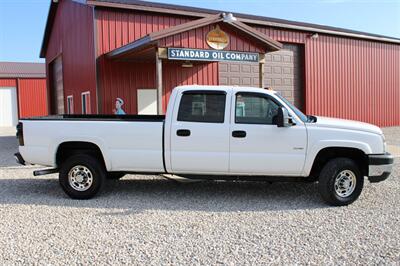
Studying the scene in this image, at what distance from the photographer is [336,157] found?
20.8 ft

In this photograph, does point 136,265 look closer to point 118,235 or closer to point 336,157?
point 118,235

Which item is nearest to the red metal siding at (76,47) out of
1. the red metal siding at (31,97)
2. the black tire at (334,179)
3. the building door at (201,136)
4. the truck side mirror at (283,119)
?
the building door at (201,136)

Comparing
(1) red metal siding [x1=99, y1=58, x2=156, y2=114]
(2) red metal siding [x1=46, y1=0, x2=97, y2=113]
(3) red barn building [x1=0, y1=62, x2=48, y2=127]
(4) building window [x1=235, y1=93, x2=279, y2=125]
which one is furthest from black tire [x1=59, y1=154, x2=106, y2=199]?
(3) red barn building [x1=0, y1=62, x2=48, y2=127]

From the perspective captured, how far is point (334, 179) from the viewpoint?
6141 millimetres

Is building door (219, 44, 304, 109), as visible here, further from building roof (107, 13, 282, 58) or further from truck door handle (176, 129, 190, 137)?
truck door handle (176, 129, 190, 137)

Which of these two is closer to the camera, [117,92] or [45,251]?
[45,251]

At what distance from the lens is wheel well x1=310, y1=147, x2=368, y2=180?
625 centimetres

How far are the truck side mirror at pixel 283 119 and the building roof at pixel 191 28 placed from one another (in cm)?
527

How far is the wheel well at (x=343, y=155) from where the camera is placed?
246 inches

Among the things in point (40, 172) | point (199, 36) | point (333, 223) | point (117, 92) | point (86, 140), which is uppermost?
point (199, 36)

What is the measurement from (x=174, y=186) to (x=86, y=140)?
1959 millimetres

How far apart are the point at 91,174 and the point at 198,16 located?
1035cm

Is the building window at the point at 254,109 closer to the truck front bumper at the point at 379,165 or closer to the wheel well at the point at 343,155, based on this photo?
the wheel well at the point at 343,155

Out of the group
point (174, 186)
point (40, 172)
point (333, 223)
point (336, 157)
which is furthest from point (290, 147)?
point (40, 172)
